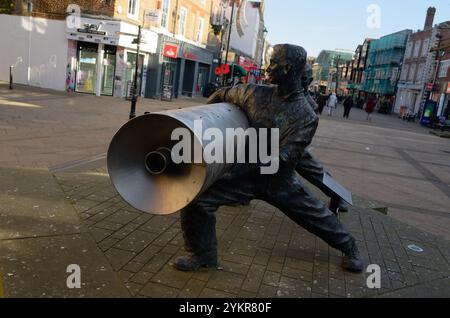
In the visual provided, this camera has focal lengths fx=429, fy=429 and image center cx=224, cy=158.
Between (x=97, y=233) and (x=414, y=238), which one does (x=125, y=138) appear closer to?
(x=97, y=233)

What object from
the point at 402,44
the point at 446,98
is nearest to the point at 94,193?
the point at 446,98

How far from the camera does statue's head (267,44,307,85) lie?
3.64 meters

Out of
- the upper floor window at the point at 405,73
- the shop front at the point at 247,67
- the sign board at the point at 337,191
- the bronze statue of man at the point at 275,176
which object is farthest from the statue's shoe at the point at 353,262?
the upper floor window at the point at 405,73

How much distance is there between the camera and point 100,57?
2148 cm

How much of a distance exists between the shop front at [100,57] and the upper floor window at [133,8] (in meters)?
0.68

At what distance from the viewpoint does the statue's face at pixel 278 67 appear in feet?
12.0

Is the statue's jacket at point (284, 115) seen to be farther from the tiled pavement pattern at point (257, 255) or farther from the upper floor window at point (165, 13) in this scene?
the upper floor window at point (165, 13)

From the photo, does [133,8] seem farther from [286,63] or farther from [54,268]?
[54,268]

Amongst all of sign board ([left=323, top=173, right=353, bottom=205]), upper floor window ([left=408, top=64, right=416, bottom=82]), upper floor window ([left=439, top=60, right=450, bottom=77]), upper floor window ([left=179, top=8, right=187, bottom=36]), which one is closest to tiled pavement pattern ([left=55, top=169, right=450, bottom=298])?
sign board ([left=323, top=173, right=353, bottom=205])

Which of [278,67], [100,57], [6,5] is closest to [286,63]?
[278,67]

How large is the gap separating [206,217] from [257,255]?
0.95 meters

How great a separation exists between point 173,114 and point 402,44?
216ft

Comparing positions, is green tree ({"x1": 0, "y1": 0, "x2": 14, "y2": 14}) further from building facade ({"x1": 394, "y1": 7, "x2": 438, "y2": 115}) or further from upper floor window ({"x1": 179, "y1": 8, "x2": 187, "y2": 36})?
building facade ({"x1": 394, "y1": 7, "x2": 438, "y2": 115})

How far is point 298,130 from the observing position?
12.0 feet
